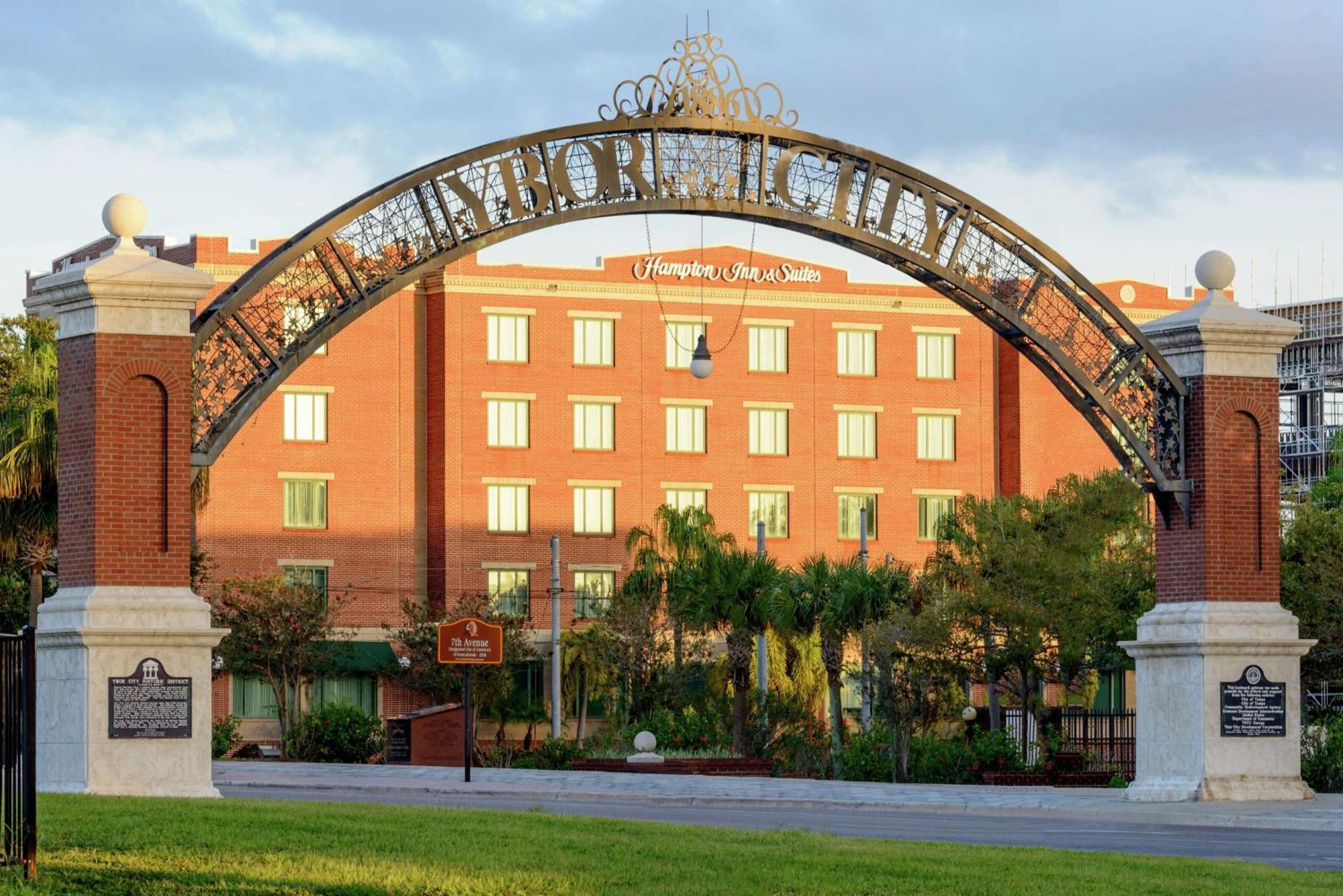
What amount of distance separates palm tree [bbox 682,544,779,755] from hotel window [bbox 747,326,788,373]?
3026 cm

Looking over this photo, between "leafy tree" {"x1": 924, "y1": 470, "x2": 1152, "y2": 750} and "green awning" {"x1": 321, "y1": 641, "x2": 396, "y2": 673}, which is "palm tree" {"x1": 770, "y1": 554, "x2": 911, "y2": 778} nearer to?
"leafy tree" {"x1": 924, "y1": 470, "x2": 1152, "y2": 750}

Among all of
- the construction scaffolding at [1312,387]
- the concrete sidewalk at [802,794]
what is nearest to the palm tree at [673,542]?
the concrete sidewalk at [802,794]

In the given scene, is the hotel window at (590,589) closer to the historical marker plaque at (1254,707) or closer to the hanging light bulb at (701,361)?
the hanging light bulb at (701,361)

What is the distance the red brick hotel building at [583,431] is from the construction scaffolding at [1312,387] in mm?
23505

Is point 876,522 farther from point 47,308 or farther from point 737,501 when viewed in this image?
point 47,308

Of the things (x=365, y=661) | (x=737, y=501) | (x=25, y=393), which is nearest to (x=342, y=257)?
(x=25, y=393)

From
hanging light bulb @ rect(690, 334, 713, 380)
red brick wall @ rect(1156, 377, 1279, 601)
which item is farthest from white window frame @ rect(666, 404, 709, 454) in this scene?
red brick wall @ rect(1156, 377, 1279, 601)

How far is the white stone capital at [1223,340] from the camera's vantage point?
1043 inches

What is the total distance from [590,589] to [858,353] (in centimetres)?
1245

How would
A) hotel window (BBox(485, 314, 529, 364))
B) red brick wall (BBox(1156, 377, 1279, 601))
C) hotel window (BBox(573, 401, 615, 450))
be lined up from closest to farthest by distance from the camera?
red brick wall (BBox(1156, 377, 1279, 601))
hotel window (BBox(485, 314, 529, 364))
hotel window (BBox(573, 401, 615, 450))

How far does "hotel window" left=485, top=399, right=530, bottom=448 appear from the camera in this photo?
2709 inches

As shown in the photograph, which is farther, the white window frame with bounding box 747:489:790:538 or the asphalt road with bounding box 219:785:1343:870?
the white window frame with bounding box 747:489:790:538

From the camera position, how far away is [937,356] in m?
73.9

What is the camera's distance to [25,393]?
37.6m
